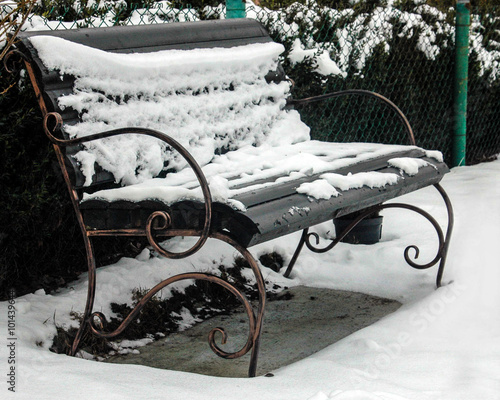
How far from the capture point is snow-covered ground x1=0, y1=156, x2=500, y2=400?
76.1 inches

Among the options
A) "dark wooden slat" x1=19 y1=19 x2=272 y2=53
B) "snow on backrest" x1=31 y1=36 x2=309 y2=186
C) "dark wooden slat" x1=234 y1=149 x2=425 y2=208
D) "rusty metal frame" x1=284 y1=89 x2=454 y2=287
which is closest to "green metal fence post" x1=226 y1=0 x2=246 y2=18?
"dark wooden slat" x1=19 y1=19 x2=272 y2=53

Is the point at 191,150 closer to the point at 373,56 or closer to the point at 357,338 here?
the point at 357,338

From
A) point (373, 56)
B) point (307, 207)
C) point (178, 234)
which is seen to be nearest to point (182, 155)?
point (178, 234)

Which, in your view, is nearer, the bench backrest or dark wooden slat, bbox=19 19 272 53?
the bench backrest

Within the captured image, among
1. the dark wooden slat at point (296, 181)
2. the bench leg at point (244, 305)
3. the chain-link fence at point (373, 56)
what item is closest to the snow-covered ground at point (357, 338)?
the bench leg at point (244, 305)

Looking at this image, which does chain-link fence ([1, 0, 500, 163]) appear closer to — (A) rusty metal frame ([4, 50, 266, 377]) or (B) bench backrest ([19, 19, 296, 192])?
(B) bench backrest ([19, 19, 296, 192])

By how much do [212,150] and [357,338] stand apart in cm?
92

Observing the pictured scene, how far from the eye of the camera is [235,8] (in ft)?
11.6

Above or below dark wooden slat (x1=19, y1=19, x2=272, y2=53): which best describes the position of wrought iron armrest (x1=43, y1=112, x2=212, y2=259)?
below

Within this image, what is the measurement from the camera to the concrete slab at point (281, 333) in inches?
99.7

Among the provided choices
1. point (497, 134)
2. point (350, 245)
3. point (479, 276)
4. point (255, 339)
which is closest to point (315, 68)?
point (350, 245)

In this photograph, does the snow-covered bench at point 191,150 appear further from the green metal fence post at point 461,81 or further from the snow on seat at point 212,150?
the green metal fence post at point 461,81

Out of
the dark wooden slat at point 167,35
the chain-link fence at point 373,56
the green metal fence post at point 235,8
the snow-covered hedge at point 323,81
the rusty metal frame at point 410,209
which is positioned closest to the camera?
the dark wooden slat at point 167,35

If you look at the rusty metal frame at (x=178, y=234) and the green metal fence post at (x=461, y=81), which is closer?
the rusty metal frame at (x=178, y=234)
